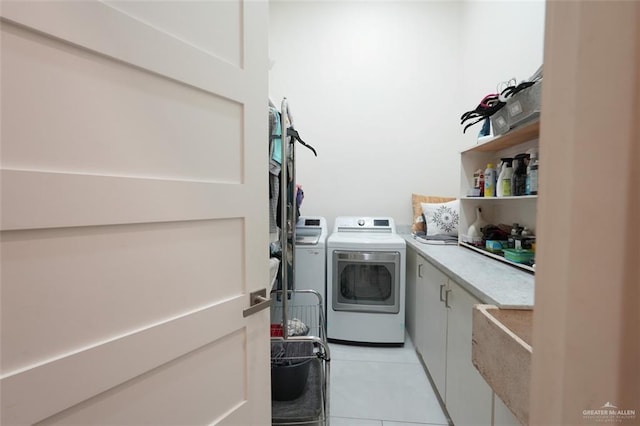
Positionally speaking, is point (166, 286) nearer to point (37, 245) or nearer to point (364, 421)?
point (37, 245)

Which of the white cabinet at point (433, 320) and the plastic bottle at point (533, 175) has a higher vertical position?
the plastic bottle at point (533, 175)

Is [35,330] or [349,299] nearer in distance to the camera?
[35,330]

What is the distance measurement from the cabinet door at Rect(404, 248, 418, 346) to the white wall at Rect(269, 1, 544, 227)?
67 cm

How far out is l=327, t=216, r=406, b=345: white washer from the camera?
7.25ft

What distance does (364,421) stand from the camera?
59.8 inches

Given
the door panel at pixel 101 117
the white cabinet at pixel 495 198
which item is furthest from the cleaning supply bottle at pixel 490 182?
the door panel at pixel 101 117

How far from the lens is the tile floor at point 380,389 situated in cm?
154

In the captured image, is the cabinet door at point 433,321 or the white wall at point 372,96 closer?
the cabinet door at point 433,321

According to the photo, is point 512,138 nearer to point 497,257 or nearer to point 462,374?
point 497,257

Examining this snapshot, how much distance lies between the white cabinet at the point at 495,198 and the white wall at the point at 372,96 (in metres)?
0.84

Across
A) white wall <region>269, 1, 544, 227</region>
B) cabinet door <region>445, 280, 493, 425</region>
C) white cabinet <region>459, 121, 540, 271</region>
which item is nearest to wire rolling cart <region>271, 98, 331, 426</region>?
cabinet door <region>445, 280, 493, 425</region>

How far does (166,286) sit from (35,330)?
8.9 inches

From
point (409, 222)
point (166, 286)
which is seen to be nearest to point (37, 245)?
point (166, 286)

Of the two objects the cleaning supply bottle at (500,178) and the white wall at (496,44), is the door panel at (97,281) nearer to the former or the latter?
the cleaning supply bottle at (500,178)
